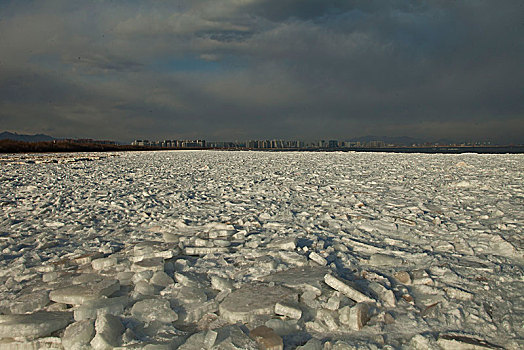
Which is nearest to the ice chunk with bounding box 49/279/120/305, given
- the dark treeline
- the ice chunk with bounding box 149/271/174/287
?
the ice chunk with bounding box 149/271/174/287

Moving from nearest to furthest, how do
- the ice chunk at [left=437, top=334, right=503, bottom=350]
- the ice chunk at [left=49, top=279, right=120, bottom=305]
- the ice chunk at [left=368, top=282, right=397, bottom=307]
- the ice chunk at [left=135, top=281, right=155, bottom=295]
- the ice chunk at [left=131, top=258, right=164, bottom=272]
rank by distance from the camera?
the ice chunk at [left=437, top=334, right=503, bottom=350] < the ice chunk at [left=368, top=282, right=397, bottom=307] < the ice chunk at [left=49, top=279, right=120, bottom=305] < the ice chunk at [left=135, top=281, right=155, bottom=295] < the ice chunk at [left=131, top=258, right=164, bottom=272]

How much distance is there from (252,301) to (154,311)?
0.70 meters

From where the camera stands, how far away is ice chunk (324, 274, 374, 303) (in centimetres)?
240

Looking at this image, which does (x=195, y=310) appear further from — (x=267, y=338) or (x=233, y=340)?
(x=267, y=338)

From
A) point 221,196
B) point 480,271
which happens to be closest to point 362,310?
point 480,271

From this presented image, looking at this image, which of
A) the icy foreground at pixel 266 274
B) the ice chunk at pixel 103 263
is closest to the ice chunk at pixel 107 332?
the icy foreground at pixel 266 274

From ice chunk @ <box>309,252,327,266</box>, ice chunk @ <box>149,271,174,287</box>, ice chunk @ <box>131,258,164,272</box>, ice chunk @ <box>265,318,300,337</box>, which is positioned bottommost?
ice chunk @ <box>265,318,300,337</box>

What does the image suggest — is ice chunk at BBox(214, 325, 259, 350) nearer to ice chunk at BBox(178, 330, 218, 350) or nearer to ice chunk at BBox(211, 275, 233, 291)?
ice chunk at BBox(178, 330, 218, 350)

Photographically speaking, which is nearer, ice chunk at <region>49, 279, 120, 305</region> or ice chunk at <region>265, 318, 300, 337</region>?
ice chunk at <region>265, 318, 300, 337</region>

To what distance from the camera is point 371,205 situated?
17.9ft

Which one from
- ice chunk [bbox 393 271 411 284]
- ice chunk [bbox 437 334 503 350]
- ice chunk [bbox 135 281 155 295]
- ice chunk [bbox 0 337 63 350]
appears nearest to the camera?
ice chunk [bbox 437 334 503 350]

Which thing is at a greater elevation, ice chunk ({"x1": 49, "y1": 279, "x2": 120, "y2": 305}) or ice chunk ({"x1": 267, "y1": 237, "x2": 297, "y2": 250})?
ice chunk ({"x1": 267, "y1": 237, "x2": 297, "y2": 250})

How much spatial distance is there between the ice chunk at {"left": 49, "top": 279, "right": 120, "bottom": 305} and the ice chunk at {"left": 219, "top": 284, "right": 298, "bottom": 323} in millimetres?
958

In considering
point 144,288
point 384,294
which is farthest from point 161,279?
point 384,294
